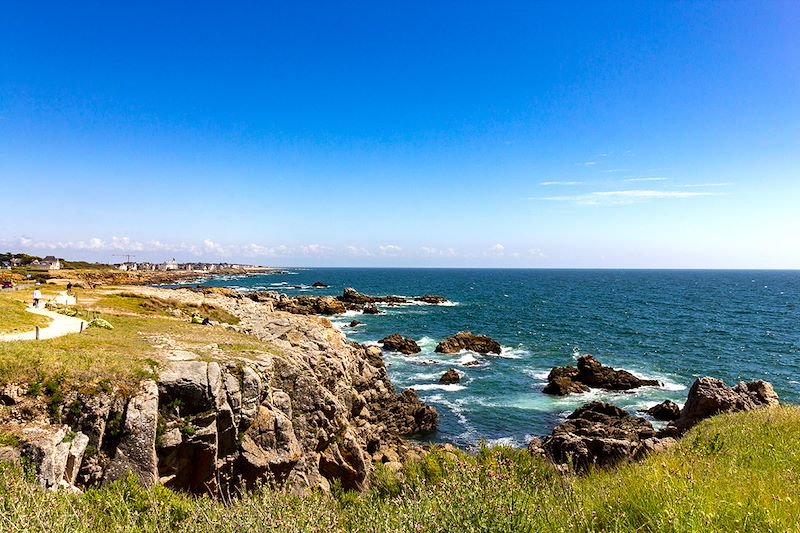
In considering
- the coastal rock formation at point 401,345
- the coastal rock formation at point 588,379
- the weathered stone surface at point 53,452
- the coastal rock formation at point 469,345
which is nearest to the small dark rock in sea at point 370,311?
the coastal rock formation at point 401,345

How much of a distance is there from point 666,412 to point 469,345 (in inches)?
1091

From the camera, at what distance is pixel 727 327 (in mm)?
76438

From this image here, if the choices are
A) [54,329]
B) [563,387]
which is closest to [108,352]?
[54,329]

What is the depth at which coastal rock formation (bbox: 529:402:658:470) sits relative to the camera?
2084 cm

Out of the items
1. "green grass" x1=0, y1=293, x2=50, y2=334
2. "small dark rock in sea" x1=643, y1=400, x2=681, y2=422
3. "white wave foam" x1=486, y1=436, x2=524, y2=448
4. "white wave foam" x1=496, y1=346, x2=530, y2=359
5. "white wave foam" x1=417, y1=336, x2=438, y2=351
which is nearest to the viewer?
"green grass" x1=0, y1=293, x2=50, y2=334

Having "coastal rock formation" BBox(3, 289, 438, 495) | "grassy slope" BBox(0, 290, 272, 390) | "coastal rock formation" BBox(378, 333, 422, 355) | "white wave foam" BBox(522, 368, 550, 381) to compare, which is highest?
"grassy slope" BBox(0, 290, 272, 390)

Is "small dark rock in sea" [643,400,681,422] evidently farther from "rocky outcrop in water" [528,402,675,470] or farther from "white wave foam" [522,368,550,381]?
"white wave foam" [522,368,550,381]

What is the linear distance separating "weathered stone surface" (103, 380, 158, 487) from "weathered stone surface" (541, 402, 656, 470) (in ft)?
50.4

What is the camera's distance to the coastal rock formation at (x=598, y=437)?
821 inches

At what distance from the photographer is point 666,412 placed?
35156mm

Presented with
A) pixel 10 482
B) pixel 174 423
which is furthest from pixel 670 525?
pixel 174 423

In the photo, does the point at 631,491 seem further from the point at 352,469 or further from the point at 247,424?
the point at 352,469

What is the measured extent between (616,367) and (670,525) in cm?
5106

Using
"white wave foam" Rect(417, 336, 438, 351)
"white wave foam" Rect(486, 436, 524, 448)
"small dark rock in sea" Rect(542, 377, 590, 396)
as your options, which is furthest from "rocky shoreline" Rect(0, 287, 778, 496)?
"white wave foam" Rect(417, 336, 438, 351)
